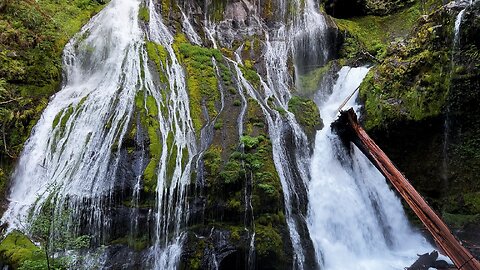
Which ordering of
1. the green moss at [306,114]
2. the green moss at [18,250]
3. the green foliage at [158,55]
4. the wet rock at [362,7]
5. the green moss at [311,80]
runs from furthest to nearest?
the wet rock at [362,7] → the green moss at [311,80] → the green foliage at [158,55] → the green moss at [306,114] → the green moss at [18,250]

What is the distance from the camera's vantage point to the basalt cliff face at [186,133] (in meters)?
7.96

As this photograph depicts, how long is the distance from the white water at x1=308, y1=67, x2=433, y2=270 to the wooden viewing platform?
83cm

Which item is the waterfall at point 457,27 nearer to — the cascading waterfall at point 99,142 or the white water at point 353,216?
the white water at point 353,216

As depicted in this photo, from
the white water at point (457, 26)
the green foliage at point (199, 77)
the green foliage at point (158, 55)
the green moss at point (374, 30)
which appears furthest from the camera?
the green moss at point (374, 30)

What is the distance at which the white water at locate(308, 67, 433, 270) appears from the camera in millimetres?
8820

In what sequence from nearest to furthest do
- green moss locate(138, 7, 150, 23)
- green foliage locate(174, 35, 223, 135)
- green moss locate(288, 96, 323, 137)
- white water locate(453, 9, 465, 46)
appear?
white water locate(453, 9, 465, 46), green foliage locate(174, 35, 223, 135), green moss locate(288, 96, 323, 137), green moss locate(138, 7, 150, 23)

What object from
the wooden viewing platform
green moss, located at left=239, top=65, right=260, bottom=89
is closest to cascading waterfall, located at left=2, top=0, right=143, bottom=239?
green moss, located at left=239, top=65, right=260, bottom=89

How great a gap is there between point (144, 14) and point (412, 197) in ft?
37.7

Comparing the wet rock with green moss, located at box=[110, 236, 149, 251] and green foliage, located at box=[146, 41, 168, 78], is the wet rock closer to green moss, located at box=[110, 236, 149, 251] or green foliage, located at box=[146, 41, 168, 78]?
green foliage, located at box=[146, 41, 168, 78]

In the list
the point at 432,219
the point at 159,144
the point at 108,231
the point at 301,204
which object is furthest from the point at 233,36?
the point at 432,219

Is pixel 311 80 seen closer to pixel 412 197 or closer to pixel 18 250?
pixel 412 197

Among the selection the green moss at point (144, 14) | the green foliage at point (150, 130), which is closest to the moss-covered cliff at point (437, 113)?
the green foliage at point (150, 130)

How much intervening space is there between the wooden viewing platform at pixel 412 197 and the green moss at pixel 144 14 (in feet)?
26.4

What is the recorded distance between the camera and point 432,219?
6.21 m
